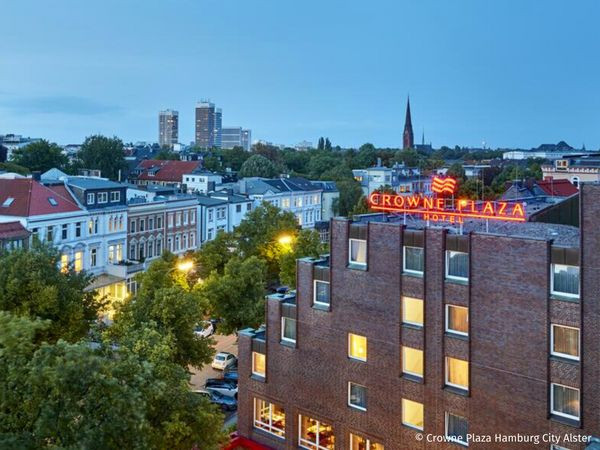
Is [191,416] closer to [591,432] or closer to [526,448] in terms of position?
[526,448]

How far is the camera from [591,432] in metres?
20.4

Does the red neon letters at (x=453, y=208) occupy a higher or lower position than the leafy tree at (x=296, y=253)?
higher

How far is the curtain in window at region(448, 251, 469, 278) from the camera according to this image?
2297 cm

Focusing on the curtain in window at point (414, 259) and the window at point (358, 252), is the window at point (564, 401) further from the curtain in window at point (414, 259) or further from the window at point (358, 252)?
the window at point (358, 252)

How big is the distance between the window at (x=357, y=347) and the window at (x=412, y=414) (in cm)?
256

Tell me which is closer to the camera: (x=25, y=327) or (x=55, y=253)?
(x=25, y=327)

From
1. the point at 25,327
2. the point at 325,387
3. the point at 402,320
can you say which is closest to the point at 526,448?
the point at 402,320

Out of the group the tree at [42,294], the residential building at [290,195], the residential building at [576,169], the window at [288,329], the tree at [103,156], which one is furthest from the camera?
the tree at [103,156]

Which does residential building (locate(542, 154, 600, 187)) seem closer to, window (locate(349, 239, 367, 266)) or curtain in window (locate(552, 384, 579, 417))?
window (locate(349, 239, 367, 266))

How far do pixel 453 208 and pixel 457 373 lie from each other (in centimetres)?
726

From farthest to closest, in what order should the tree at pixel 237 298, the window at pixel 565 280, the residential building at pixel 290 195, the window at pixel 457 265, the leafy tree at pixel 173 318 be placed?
the residential building at pixel 290 195, the tree at pixel 237 298, the leafy tree at pixel 173 318, the window at pixel 457 265, the window at pixel 565 280

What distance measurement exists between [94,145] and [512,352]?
115674mm

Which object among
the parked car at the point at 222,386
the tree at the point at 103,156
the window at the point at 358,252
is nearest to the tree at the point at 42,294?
the parked car at the point at 222,386

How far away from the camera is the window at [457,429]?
23266mm
